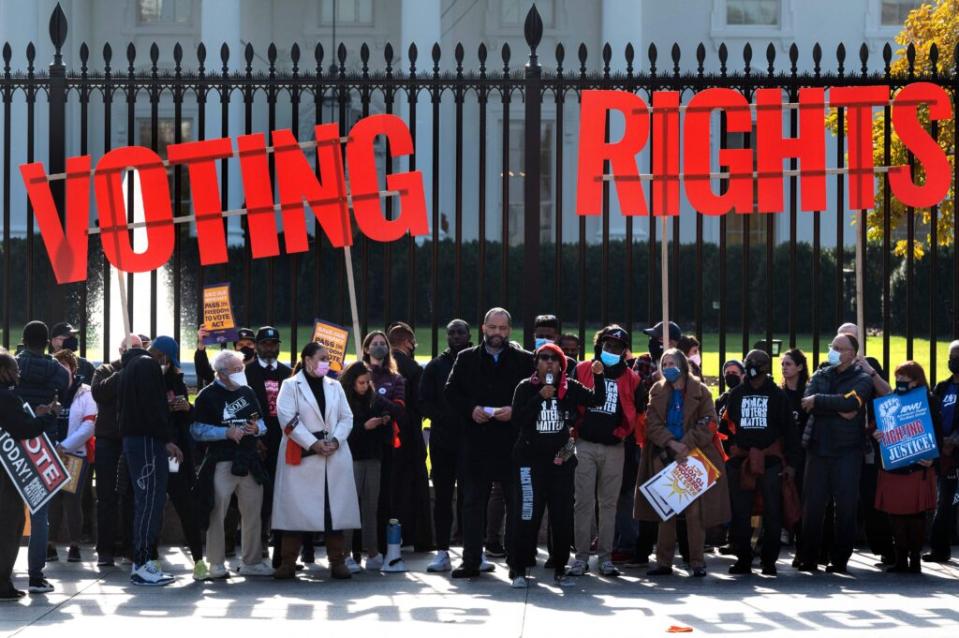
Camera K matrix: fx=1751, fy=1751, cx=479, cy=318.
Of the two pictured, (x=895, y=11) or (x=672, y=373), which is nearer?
(x=672, y=373)

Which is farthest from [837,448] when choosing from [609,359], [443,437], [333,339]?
[333,339]

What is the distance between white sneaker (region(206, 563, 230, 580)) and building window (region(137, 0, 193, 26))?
24949 millimetres

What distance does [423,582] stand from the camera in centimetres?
1088

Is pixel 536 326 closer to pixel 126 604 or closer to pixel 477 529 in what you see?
pixel 477 529

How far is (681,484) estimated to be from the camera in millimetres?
11062

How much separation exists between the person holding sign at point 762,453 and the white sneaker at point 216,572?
127 inches

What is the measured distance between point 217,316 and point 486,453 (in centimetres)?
267

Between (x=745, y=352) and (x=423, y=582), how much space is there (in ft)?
9.98

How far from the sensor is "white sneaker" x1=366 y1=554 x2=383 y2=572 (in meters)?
11.4

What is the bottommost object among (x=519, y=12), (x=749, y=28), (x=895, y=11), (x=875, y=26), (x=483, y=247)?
(x=483, y=247)

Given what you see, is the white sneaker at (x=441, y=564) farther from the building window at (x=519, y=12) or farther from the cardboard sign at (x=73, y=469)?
the building window at (x=519, y=12)

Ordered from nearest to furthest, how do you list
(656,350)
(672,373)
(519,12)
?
(672,373) → (656,350) → (519,12)

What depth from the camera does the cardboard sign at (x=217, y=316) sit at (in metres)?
12.6

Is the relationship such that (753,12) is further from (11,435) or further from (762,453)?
(11,435)
